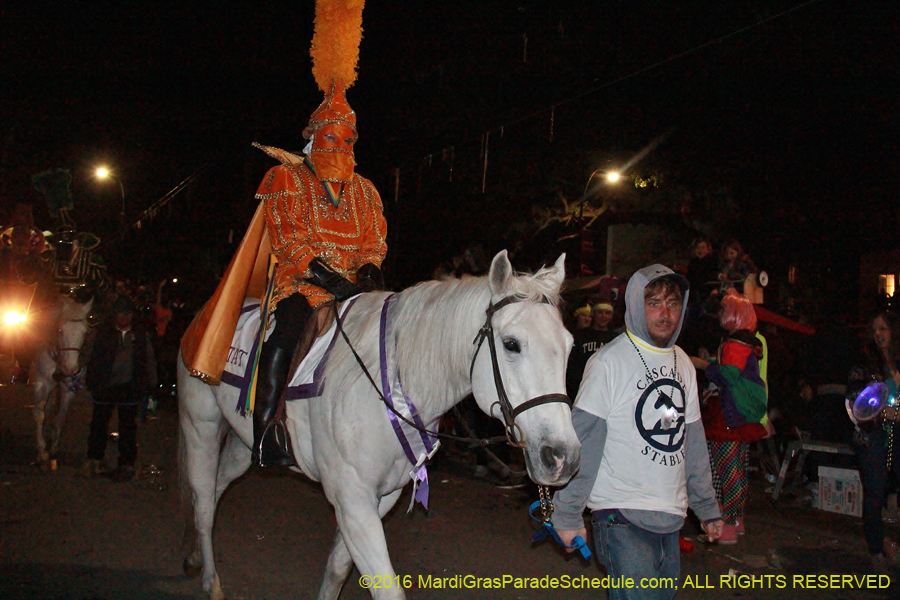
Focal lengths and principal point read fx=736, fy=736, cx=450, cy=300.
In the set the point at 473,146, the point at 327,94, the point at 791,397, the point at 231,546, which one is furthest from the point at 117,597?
the point at 473,146

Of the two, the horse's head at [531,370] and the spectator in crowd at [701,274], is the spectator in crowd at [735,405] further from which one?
the horse's head at [531,370]

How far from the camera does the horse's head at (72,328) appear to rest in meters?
9.53

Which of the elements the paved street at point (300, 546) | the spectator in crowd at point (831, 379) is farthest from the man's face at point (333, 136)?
the spectator in crowd at point (831, 379)

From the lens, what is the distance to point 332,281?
433cm

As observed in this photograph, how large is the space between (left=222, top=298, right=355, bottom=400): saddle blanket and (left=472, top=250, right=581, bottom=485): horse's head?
3.57 feet

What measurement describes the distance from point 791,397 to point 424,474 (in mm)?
7701

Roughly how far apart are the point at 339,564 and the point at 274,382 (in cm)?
112

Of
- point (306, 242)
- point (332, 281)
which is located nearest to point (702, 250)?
point (306, 242)

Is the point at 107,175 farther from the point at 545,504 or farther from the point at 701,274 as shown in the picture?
the point at 545,504

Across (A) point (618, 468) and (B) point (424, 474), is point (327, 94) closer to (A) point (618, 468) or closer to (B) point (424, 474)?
(B) point (424, 474)

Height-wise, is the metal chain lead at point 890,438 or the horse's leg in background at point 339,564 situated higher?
the metal chain lead at point 890,438

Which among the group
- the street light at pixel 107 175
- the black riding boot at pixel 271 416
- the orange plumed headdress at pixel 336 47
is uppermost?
the street light at pixel 107 175

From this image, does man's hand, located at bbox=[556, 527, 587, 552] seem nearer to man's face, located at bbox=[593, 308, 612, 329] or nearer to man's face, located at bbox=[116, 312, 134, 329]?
man's face, located at bbox=[593, 308, 612, 329]

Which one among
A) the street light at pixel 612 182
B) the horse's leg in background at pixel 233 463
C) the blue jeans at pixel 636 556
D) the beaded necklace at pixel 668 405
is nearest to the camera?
the blue jeans at pixel 636 556
